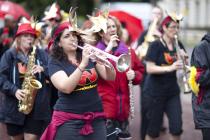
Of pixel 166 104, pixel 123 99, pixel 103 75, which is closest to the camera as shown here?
pixel 103 75

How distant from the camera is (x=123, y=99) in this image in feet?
21.8

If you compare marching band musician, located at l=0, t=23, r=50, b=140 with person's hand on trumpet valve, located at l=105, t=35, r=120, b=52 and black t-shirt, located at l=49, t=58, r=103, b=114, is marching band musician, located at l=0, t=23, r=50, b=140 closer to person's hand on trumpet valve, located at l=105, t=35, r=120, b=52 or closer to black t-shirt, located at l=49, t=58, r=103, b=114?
person's hand on trumpet valve, located at l=105, t=35, r=120, b=52

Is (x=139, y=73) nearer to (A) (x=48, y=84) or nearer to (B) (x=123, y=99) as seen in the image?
(B) (x=123, y=99)

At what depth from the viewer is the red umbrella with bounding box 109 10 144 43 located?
11.3m

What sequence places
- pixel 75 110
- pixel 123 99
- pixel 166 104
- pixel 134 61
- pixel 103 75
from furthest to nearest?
1. pixel 166 104
2. pixel 134 61
3. pixel 123 99
4. pixel 103 75
5. pixel 75 110

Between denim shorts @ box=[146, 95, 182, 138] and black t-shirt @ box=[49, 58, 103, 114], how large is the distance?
7.77ft

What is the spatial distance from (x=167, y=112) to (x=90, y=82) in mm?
2584

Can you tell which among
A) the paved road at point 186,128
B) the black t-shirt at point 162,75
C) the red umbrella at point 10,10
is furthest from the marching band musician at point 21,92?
the red umbrella at point 10,10

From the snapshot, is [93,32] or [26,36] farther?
[26,36]

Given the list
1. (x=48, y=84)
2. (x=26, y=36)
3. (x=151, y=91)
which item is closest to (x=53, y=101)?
(x=48, y=84)

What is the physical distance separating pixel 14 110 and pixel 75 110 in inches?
65.5

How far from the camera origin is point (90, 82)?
220 inches

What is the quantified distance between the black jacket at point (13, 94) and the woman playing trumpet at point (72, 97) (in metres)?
Answer: 1.35

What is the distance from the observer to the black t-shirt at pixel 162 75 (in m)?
7.82
